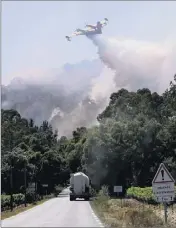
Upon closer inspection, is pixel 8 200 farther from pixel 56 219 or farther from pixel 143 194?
pixel 56 219

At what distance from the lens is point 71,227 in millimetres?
22812

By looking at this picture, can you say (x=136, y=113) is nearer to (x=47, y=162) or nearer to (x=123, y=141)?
(x=123, y=141)

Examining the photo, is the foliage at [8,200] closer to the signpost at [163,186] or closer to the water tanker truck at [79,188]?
the water tanker truck at [79,188]

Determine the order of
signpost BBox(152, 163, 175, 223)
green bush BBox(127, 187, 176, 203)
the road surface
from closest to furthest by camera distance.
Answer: signpost BBox(152, 163, 175, 223)
the road surface
green bush BBox(127, 187, 176, 203)

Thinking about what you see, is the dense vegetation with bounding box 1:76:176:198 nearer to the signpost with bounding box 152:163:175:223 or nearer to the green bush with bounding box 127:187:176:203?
the green bush with bounding box 127:187:176:203

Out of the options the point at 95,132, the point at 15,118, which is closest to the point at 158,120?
the point at 95,132

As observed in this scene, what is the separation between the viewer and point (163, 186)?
19.0m

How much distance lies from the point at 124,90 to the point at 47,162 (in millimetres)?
20133

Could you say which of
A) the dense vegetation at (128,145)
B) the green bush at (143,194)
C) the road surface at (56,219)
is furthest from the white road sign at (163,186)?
the dense vegetation at (128,145)

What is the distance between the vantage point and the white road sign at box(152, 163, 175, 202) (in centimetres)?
1878

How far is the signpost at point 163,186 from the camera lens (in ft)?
61.6

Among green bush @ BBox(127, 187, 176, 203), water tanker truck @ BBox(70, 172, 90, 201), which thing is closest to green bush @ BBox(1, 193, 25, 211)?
water tanker truck @ BBox(70, 172, 90, 201)

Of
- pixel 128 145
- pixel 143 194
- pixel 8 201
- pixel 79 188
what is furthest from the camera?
pixel 79 188

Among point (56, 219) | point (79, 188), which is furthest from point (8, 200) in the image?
point (56, 219)
